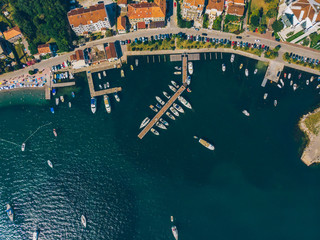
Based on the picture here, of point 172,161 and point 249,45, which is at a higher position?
point 249,45

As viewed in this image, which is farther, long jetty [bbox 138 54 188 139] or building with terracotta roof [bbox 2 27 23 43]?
building with terracotta roof [bbox 2 27 23 43]

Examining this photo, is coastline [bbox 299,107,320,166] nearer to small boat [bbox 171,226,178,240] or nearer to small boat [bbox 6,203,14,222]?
small boat [bbox 171,226,178,240]

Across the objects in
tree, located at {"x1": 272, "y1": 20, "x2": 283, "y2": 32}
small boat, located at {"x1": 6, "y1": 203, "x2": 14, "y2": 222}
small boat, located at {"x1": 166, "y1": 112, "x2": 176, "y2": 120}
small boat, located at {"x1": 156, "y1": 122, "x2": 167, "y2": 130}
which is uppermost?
tree, located at {"x1": 272, "y1": 20, "x2": 283, "y2": 32}

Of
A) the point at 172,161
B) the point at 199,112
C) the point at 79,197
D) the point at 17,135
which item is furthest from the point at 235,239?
the point at 17,135

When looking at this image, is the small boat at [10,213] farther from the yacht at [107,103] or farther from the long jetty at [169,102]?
the long jetty at [169,102]

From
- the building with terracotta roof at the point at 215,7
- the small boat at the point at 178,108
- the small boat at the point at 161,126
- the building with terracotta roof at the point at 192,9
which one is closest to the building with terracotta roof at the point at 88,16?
the building with terracotta roof at the point at 192,9

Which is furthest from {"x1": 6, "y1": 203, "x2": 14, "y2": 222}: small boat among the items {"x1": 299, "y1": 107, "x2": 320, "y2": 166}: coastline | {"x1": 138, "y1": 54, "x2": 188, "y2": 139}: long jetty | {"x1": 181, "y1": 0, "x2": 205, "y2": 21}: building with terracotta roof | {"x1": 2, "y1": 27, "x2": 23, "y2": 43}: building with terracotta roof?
{"x1": 299, "y1": 107, "x2": 320, "y2": 166}: coastline

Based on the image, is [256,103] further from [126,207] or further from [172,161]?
[126,207]
